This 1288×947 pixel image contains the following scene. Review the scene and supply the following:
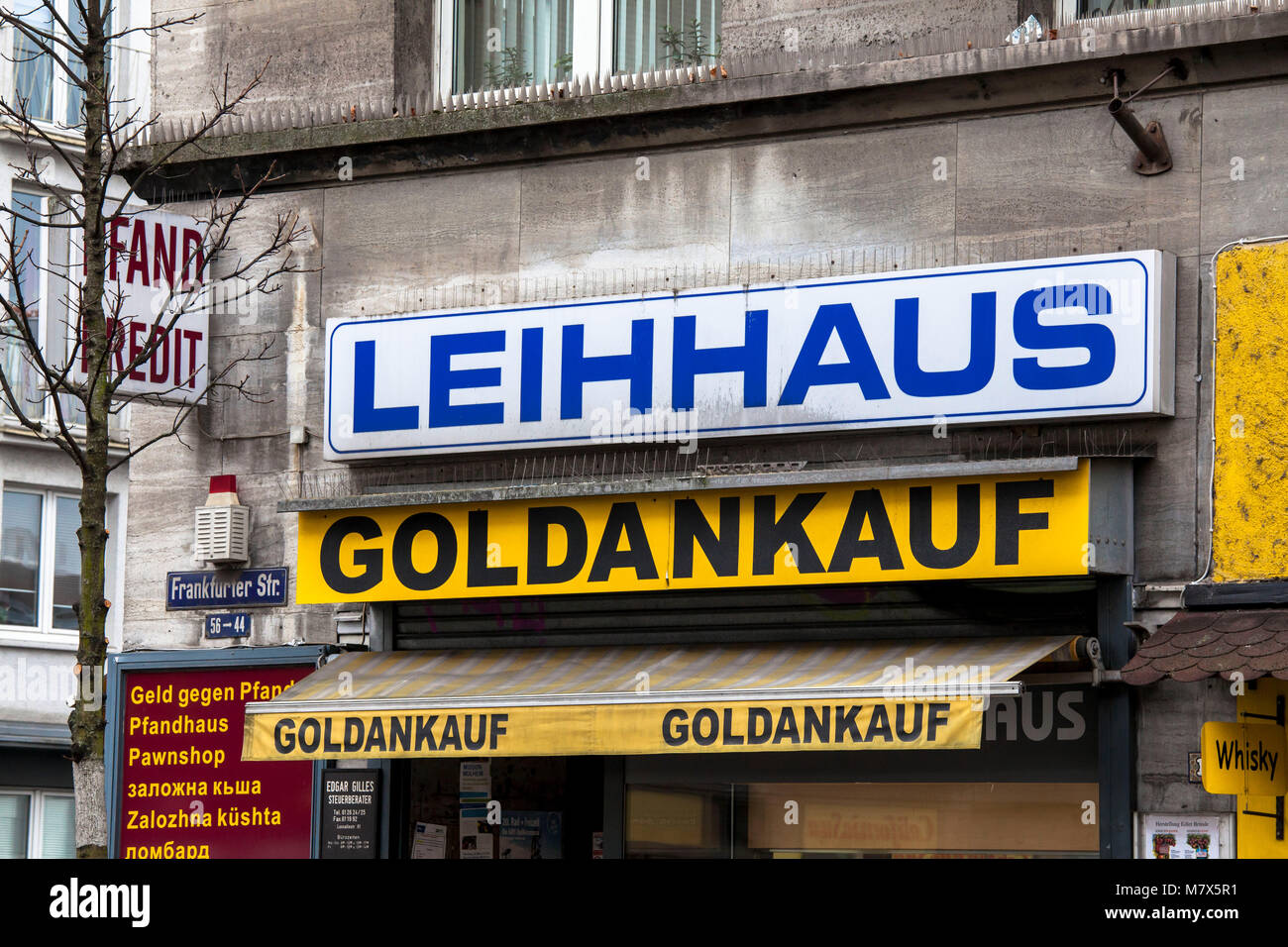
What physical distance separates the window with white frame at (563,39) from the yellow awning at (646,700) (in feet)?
12.7

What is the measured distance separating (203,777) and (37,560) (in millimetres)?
17288

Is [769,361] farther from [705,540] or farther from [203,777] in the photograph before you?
[203,777]

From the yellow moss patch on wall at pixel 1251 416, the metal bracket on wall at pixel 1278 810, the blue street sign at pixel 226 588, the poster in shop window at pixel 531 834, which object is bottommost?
the poster in shop window at pixel 531 834

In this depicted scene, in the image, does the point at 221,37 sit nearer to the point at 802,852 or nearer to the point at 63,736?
the point at 802,852

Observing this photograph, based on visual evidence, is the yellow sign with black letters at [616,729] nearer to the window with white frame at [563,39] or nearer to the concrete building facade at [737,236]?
the concrete building facade at [737,236]

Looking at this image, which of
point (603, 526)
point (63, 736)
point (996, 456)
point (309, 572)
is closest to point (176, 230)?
point (309, 572)

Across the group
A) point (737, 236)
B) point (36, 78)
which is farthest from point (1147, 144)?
point (36, 78)

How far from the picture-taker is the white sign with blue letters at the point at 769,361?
9977 mm

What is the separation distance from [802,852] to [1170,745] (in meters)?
2.23

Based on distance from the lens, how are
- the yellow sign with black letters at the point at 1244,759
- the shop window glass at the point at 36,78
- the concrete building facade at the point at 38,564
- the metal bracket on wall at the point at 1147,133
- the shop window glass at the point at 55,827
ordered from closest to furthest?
the yellow sign with black letters at the point at 1244,759
the metal bracket on wall at the point at 1147,133
the shop window glass at the point at 55,827
the concrete building facade at the point at 38,564
the shop window glass at the point at 36,78

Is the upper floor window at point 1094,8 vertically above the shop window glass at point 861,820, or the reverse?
the upper floor window at point 1094,8

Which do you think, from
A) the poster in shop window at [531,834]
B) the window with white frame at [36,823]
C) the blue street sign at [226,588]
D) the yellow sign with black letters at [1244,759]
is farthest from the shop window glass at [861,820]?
the window with white frame at [36,823]

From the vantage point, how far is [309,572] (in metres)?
12.2

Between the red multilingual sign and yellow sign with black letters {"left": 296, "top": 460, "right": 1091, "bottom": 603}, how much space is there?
1012 millimetres
